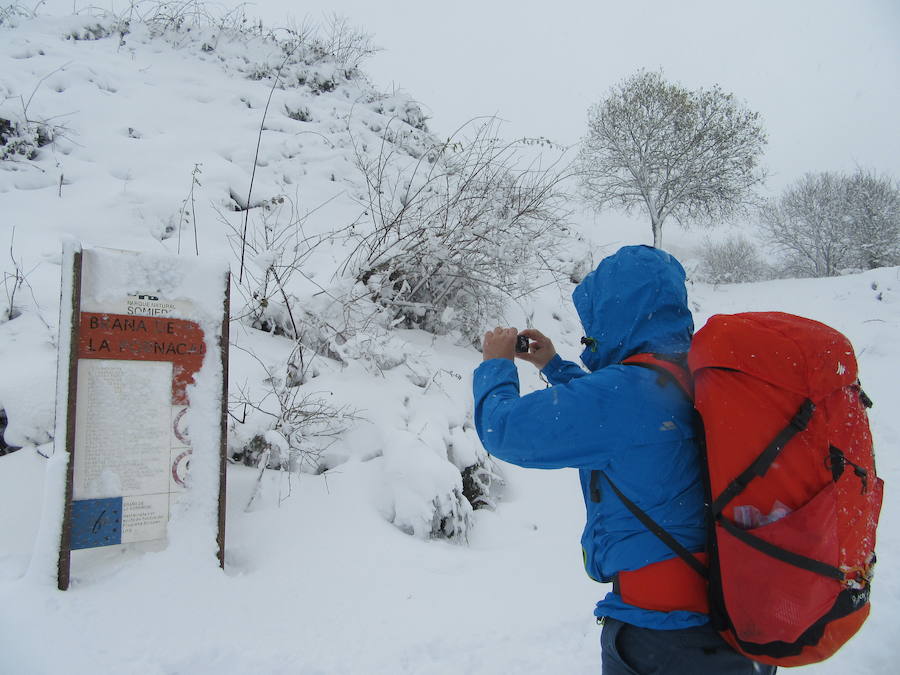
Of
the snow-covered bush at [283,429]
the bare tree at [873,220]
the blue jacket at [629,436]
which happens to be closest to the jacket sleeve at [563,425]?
the blue jacket at [629,436]

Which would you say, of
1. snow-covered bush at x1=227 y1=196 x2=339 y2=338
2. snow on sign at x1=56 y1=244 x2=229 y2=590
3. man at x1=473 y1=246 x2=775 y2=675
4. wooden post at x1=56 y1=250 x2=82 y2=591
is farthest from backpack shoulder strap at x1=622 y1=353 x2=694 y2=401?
snow-covered bush at x1=227 y1=196 x2=339 y2=338

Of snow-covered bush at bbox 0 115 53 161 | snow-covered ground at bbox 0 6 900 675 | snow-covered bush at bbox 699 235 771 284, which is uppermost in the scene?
snow-covered bush at bbox 699 235 771 284

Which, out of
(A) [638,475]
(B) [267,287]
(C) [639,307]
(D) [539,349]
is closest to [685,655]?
(A) [638,475]

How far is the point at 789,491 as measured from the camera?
108 cm

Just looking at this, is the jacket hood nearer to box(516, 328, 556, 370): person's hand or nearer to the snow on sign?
box(516, 328, 556, 370): person's hand

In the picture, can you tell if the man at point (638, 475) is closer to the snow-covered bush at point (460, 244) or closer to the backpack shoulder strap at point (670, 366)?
the backpack shoulder strap at point (670, 366)

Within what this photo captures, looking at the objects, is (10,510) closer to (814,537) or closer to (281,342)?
(281,342)

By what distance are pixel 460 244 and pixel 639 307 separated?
360 centimetres

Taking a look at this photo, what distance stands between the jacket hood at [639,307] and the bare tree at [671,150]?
Result: 16.4 meters

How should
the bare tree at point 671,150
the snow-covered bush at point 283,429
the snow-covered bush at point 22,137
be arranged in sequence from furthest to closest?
1. the bare tree at point 671,150
2. the snow-covered bush at point 22,137
3. the snow-covered bush at point 283,429

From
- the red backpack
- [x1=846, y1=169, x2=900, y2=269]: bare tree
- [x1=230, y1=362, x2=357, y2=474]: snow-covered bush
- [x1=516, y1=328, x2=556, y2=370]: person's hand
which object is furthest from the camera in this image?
[x1=846, y1=169, x2=900, y2=269]: bare tree

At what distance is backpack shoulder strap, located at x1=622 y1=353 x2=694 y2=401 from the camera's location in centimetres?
126

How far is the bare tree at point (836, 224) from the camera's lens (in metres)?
22.3

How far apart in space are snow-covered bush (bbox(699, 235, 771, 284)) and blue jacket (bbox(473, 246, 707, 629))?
2970 centimetres
